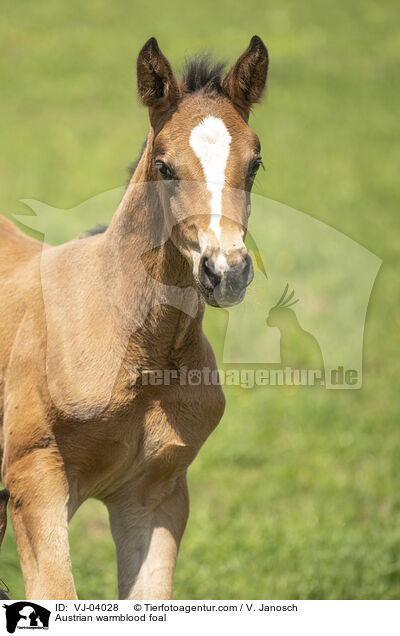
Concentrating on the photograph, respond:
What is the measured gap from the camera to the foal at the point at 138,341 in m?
3.27

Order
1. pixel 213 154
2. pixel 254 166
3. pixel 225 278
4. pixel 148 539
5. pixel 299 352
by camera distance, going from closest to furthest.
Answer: pixel 225 278 < pixel 213 154 < pixel 254 166 < pixel 148 539 < pixel 299 352

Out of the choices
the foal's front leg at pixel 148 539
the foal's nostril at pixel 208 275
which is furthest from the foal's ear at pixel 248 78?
the foal's front leg at pixel 148 539

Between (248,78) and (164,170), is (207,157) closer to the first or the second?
(164,170)

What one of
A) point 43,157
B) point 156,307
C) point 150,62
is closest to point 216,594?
point 156,307

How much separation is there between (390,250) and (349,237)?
758 millimetres

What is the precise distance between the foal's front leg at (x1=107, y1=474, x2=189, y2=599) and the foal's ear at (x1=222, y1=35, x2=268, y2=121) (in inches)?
75.0

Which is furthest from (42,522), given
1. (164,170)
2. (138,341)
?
(164,170)

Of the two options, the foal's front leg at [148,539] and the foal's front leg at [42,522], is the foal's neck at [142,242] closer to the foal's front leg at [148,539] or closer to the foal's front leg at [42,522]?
the foal's front leg at [42,522]

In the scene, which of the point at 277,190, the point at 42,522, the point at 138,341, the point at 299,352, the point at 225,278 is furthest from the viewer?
the point at 277,190

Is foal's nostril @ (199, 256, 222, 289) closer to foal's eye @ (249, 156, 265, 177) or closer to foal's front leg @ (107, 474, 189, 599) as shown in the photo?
foal's eye @ (249, 156, 265, 177)

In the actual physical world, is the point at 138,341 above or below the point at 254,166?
below
